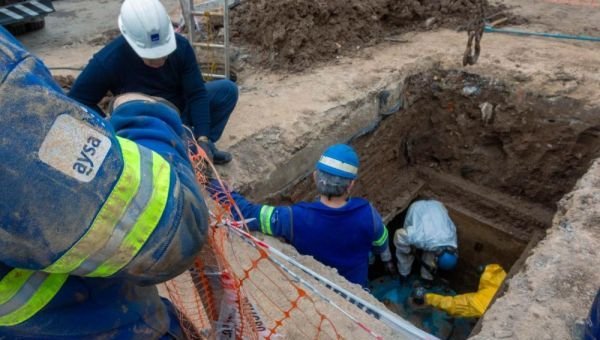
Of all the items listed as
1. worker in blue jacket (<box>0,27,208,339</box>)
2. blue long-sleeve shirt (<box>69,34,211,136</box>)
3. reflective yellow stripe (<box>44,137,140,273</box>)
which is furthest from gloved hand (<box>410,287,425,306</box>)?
reflective yellow stripe (<box>44,137,140,273</box>)

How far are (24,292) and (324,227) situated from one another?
77.2 inches

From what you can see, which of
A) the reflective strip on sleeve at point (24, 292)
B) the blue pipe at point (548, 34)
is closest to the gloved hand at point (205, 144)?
the reflective strip on sleeve at point (24, 292)

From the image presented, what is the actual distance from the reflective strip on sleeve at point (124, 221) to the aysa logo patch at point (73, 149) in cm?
6

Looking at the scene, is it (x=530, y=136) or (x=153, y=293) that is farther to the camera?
(x=530, y=136)

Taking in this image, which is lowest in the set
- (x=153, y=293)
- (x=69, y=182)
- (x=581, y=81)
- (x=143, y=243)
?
(x=581, y=81)

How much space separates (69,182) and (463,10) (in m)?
7.00

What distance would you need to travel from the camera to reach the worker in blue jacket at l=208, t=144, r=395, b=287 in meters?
2.89

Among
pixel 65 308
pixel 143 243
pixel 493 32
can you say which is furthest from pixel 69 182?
pixel 493 32

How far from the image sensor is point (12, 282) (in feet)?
3.64

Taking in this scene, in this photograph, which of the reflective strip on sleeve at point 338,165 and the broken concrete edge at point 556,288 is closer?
the broken concrete edge at point 556,288

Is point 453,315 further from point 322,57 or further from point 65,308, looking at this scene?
point 65,308

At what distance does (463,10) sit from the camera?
6973 millimetres

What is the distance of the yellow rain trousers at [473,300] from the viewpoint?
4137 mm

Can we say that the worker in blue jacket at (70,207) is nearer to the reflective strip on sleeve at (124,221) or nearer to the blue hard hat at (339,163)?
the reflective strip on sleeve at (124,221)
